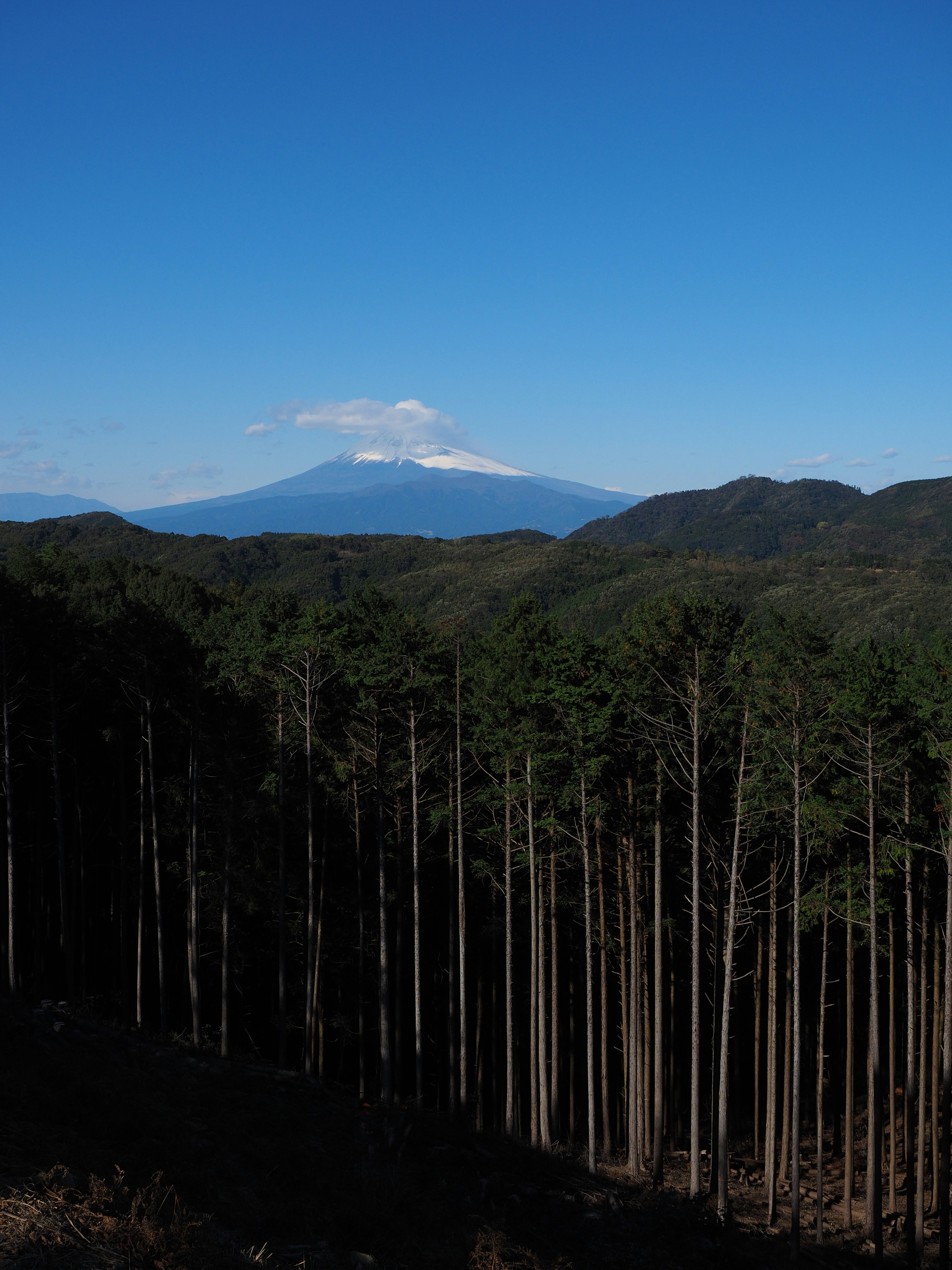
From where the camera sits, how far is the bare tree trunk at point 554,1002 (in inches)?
873

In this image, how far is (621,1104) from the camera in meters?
28.1

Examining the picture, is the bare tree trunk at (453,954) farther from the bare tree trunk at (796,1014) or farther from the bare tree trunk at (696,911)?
the bare tree trunk at (796,1014)

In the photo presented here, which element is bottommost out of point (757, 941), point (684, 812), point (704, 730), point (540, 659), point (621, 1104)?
point (621, 1104)

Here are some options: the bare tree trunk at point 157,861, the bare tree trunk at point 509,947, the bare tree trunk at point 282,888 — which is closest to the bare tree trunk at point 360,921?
the bare tree trunk at point 282,888

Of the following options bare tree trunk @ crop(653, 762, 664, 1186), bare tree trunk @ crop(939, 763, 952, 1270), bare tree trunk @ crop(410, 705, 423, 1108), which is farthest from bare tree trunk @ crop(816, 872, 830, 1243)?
bare tree trunk @ crop(410, 705, 423, 1108)

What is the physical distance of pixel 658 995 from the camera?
20.6m

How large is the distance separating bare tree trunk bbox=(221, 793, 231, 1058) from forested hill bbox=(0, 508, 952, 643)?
94.7m

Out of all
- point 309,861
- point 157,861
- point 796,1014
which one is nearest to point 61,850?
point 157,861

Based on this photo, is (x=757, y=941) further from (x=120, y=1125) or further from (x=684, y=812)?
(x=120, y=1125)

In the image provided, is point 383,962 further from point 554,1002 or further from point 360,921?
point 554,1002

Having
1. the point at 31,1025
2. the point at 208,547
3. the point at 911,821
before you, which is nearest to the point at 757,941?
the point at 911,821

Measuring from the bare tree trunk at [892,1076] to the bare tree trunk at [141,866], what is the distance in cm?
1910

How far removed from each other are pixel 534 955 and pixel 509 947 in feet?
2.08

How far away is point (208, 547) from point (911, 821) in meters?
170
